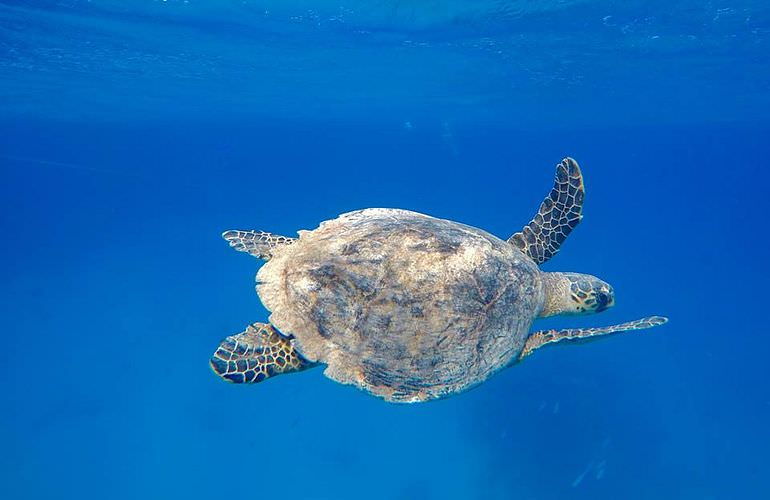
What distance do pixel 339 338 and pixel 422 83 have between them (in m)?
21.5

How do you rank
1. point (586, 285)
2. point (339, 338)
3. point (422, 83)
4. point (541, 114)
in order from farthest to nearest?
point (541, 114) < point (422, 83) < point (586, 285) < point (339, 338)

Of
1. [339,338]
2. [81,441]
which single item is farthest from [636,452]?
[81,441]

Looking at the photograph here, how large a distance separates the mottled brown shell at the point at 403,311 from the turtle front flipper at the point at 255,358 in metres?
0.24

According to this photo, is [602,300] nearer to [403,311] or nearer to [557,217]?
[557,217]

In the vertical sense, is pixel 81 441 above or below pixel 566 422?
below

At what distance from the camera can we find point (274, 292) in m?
4.84

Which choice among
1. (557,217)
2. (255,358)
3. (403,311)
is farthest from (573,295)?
(255,358)

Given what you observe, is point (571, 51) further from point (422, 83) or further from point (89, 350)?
point (89, 350)

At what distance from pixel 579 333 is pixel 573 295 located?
25.1 inches

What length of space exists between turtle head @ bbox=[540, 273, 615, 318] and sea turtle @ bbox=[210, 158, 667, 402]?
516mm

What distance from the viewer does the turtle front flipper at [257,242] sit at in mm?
5594

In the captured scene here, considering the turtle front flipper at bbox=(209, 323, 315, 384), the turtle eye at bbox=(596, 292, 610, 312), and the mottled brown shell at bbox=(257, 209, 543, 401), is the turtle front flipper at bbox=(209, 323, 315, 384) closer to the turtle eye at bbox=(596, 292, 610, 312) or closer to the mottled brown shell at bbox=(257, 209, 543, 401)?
the mottled brown shell at bbox=(257, 209, 543, 401)

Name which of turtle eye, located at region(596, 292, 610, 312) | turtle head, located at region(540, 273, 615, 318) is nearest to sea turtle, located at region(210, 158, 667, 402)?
turtle head, located at region(540, 273, 615, 318)

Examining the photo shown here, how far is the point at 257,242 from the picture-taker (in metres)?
5.81
